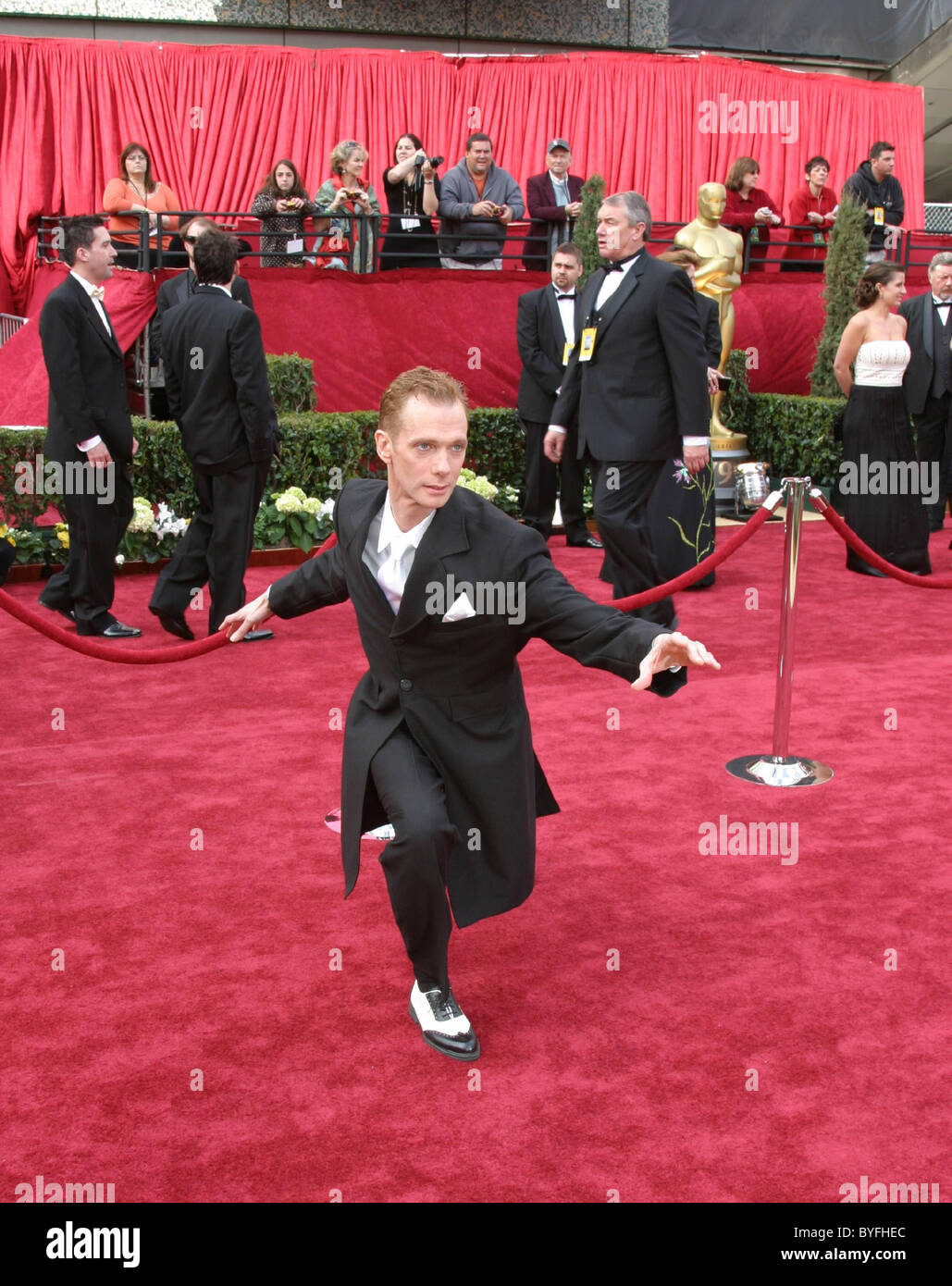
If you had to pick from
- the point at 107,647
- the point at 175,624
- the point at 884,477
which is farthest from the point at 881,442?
the point at 107,647

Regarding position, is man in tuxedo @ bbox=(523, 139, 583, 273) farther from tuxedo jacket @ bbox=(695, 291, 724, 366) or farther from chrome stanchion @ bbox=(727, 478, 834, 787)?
chrome stanchion @ bbox=(727, 478, 834, 787)

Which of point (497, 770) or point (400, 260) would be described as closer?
point (497, 770)

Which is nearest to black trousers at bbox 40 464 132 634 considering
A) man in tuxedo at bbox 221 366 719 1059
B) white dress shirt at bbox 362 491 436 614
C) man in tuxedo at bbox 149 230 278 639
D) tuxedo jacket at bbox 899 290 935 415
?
man in tuxedo at bbox 149 230 278 639

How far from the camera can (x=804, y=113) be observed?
1850 cm

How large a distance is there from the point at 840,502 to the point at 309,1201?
7.27 meters

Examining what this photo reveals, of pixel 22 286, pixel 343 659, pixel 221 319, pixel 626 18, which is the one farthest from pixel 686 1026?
pixel 626 18

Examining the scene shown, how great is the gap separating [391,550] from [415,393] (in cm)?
38

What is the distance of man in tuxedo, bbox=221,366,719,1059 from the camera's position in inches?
122

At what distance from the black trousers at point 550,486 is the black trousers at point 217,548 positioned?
126 inches

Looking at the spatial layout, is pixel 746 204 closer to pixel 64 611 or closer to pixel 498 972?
pixel 64 611

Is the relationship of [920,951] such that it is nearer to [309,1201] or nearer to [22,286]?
[309,1201]

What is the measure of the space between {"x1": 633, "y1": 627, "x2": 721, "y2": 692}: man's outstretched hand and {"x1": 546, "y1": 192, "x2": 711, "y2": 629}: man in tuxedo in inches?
140

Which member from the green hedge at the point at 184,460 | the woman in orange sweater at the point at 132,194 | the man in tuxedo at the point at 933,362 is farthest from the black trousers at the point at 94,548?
the man in tuxedo at the point at 933,362
